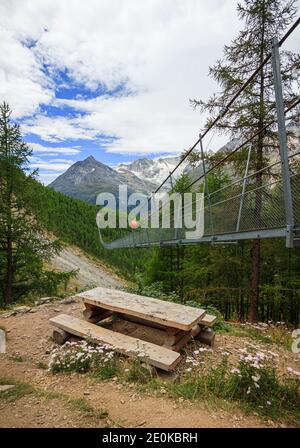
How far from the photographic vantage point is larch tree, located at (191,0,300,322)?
8.00 m

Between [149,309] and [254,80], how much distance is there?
741cm

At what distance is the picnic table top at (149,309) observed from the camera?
387cm

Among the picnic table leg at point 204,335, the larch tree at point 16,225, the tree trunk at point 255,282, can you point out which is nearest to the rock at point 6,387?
the picnic table leg at point 204,335

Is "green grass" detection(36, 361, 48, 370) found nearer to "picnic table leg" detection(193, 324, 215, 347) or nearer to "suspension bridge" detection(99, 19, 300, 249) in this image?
"picnic table leg" detection(193, 324, 215, 347)

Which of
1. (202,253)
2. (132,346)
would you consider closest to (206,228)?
(132,346)

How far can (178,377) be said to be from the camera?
3.35m

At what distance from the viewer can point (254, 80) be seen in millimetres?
8219

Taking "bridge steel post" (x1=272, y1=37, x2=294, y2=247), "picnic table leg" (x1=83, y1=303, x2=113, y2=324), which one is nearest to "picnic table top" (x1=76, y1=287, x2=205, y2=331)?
"picnic table leg" (x1=83, y1=303, x2=113, y2=324)

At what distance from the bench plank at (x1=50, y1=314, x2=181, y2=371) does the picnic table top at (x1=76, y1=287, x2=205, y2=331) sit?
0.35 m

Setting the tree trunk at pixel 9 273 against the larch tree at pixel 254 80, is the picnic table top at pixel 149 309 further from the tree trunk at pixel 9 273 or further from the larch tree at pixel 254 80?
the tree trunk at pixel 9 273

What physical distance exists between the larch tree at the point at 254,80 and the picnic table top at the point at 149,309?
4622mm

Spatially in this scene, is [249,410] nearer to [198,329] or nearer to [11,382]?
[198,329]

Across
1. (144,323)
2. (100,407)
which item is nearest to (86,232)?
(144,323)

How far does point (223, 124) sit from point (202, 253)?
6868mm
